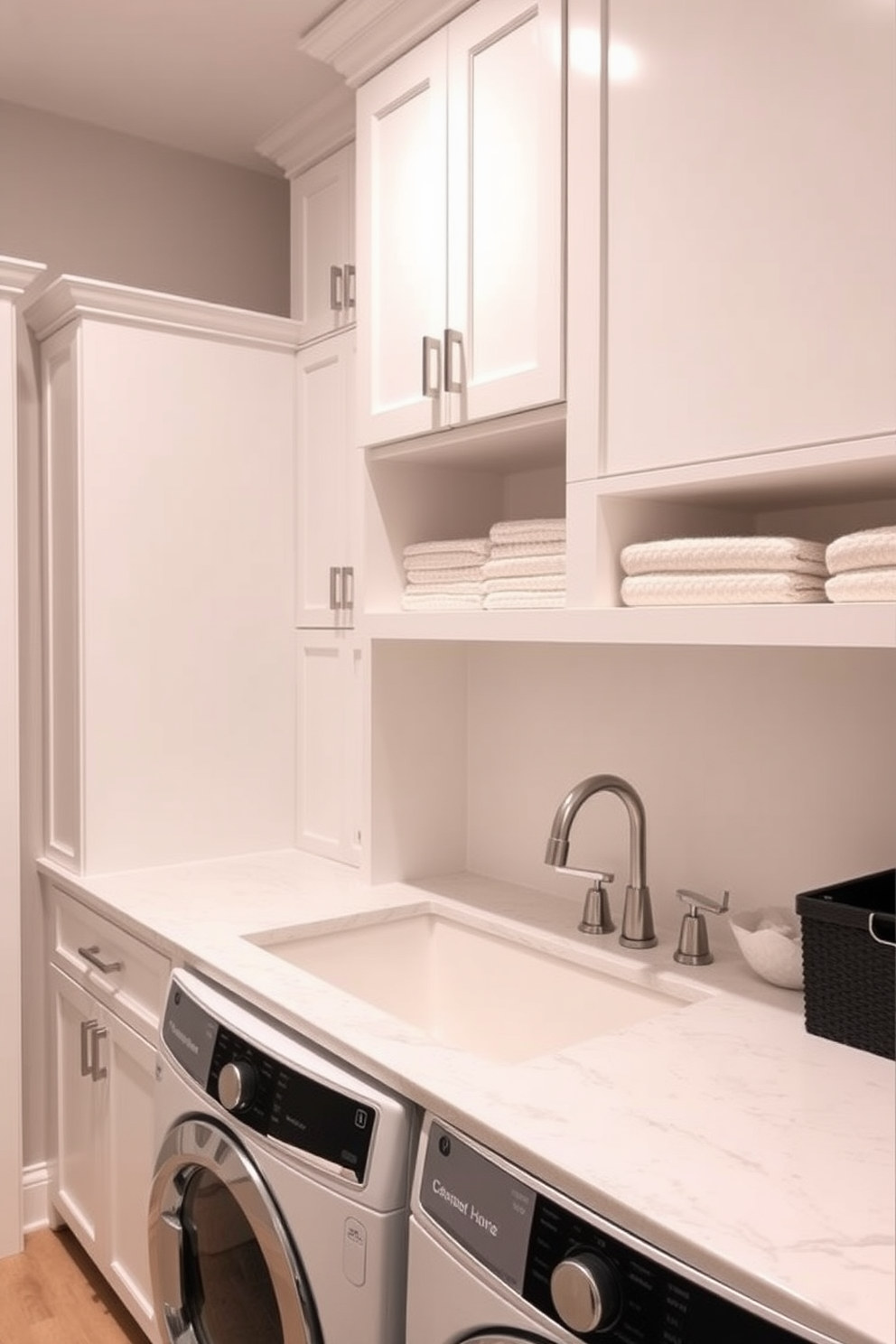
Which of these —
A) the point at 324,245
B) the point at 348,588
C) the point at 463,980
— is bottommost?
the point at 463,980

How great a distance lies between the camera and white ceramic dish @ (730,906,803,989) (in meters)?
1.51

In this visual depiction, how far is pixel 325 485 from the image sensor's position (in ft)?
8.22

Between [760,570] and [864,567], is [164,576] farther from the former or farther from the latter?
[864,567]

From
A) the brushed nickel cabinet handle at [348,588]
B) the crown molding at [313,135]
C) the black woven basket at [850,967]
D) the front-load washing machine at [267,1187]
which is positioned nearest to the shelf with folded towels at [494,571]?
the brushed nickel cabinet handle at [348,588]

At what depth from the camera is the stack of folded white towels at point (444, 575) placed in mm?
1962

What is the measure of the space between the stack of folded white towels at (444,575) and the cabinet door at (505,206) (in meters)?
0.26

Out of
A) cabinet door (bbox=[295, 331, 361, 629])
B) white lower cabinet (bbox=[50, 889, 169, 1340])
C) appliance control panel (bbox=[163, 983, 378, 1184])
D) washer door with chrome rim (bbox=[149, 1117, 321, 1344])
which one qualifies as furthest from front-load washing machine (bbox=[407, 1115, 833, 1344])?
cabinet door (bbox=[295, 331, 361, 629])

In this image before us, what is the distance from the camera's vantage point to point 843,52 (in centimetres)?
124

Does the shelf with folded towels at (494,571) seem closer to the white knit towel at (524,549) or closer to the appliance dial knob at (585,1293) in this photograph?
the white knit towel at (524,549)

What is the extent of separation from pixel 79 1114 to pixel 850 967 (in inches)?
71.3

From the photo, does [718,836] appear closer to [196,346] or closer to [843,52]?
[843,52]

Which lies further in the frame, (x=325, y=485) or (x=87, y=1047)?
(x=325, y=485)

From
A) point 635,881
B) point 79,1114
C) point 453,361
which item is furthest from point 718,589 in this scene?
point 79,1114

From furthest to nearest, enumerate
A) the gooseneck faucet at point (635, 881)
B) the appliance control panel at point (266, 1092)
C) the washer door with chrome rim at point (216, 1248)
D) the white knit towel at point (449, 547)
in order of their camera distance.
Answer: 1. the white knit towel at point (449, 547)
2. the gooseneck faucet at point (635, 881)
3. the washer door with chrome rim at point (216, 1248)
4. the appliance control panel at point (266, 1092)
